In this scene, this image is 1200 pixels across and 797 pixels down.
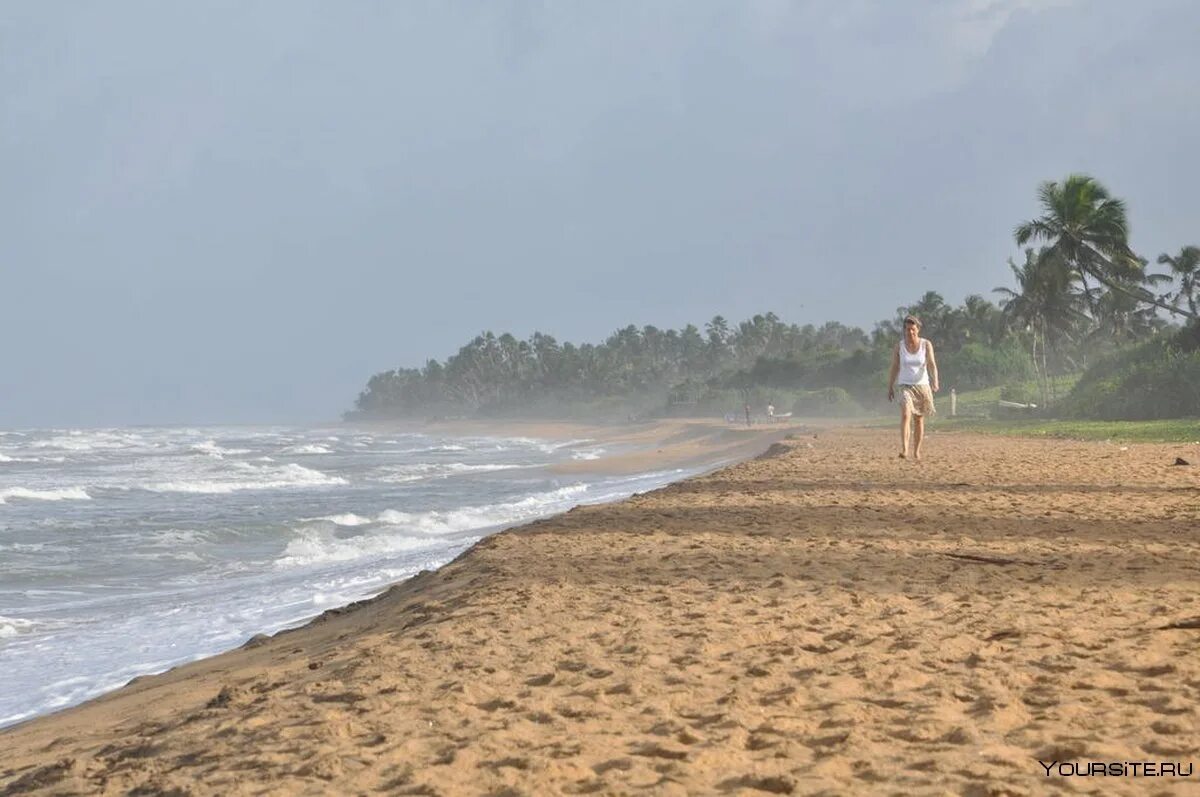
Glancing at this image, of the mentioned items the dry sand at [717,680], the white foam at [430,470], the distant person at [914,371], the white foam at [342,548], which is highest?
the distant person at [914,371]

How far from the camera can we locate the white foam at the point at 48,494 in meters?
26.6

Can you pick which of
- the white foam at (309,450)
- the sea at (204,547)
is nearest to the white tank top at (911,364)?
the sea at (204,547)

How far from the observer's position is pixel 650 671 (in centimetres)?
479

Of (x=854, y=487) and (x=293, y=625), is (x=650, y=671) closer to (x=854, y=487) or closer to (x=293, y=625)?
(x=293, y=625)

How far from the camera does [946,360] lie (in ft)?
200

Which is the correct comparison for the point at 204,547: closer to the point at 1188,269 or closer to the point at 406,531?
the point at 406,531

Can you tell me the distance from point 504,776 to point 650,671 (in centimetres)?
131

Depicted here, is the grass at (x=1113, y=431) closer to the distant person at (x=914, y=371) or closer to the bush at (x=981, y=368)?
the distant person at (x=914, y=371)

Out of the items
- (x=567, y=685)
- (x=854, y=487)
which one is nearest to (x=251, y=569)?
(x=854, y=487)

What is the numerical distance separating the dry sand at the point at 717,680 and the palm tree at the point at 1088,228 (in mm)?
27301

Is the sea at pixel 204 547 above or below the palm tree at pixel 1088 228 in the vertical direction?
below

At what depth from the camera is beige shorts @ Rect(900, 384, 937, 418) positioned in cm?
1307

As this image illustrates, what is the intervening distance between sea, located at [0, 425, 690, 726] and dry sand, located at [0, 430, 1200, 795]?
177 centimetres

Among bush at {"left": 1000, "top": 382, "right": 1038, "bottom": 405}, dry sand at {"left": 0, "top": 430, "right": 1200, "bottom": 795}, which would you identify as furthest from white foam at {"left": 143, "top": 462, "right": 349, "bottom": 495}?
bush at {"left": 1000, "top": 382, "right": 1038, "bottom": 405}
